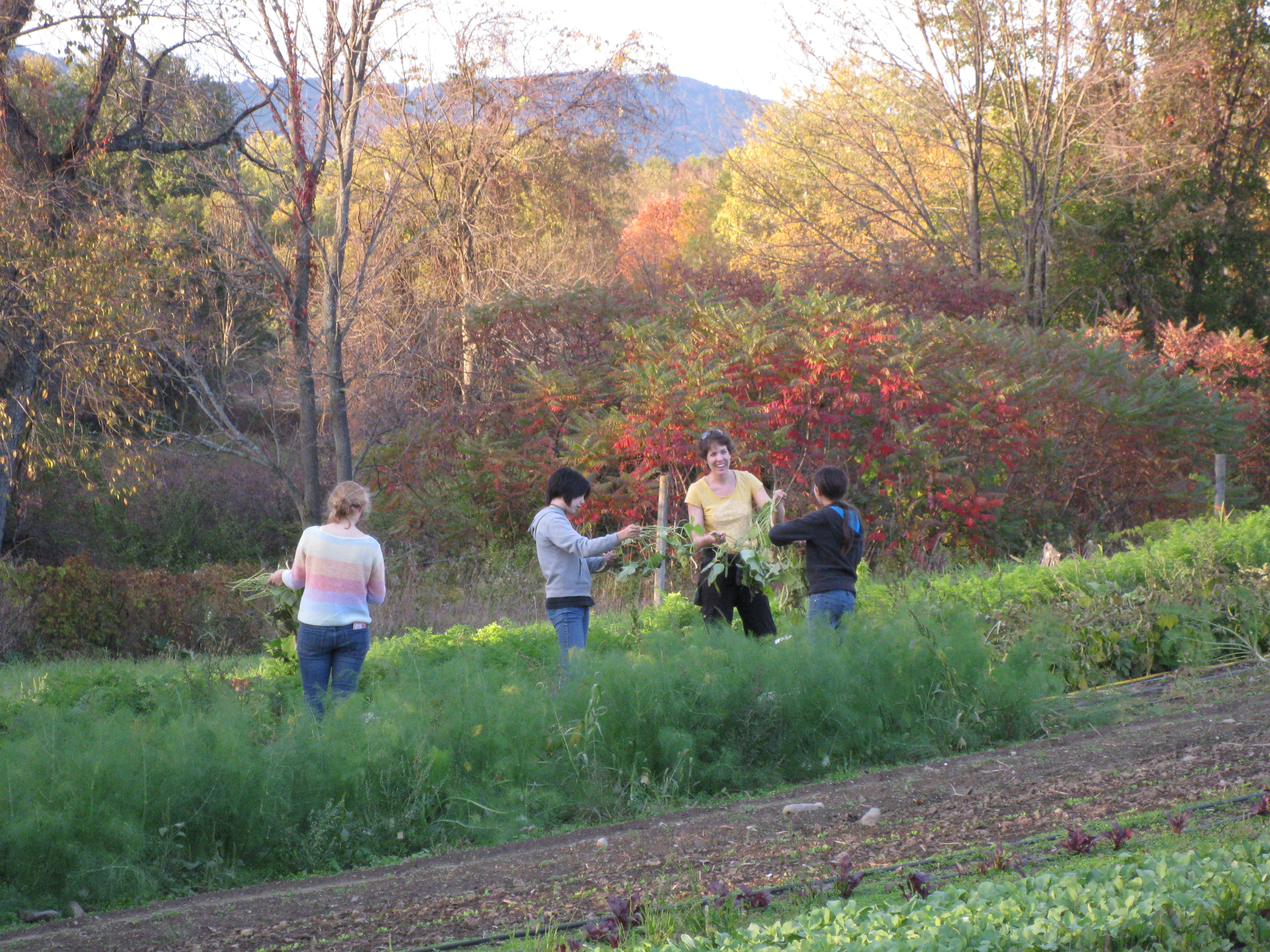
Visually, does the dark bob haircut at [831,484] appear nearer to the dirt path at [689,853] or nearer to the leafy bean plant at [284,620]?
the dirt path at [689,853]

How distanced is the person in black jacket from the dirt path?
140 cm

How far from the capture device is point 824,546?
7199mm

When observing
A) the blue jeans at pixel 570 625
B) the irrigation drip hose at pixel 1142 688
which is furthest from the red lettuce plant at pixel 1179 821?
the blue jeans at pixel 570 625

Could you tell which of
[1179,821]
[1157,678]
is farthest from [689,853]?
[1157,678]

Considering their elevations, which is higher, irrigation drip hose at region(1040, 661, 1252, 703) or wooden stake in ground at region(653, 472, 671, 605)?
wooden stake in ground at region(653, 472, 671, 605)

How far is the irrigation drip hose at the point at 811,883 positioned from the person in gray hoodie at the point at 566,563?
2803 mm

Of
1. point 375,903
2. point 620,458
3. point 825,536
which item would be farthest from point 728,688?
point 620,458

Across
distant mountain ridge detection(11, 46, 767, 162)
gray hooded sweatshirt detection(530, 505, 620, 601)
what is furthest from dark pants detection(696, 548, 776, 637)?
distant mountain ridge detection(11, 46, 767, 162)

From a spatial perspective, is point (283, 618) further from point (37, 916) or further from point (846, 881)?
point (846, 881)

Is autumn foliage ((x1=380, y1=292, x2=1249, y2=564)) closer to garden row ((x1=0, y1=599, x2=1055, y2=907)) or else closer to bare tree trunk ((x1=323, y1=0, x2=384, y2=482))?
bare tree trunk ((x1=323, y1=0, x2=384, y2=482))

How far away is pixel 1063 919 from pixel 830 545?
414cm

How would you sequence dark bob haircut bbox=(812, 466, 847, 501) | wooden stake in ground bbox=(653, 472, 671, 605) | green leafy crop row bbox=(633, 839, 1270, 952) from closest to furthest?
green leafy crop row bbox=(633, 839, 1270, 952) → dark bob haircut bbox=(812, 466, 847, 501) → wooden stake in ground bbox=(653, 472, 671, 605)

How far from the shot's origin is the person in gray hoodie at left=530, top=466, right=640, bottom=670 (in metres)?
6.71

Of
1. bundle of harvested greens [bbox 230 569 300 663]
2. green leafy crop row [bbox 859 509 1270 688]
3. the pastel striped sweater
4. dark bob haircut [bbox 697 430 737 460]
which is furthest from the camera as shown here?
green leafy crop row [bbox 859 509 1270 688]
